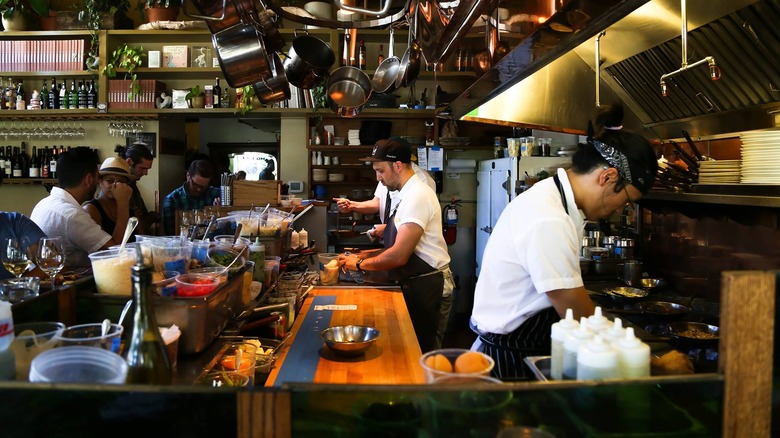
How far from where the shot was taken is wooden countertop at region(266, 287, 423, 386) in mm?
2047

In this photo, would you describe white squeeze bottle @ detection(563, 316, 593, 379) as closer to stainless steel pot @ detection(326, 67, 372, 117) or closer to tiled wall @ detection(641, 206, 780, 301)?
tiled wall @ detection(641, 206, 780, 301)

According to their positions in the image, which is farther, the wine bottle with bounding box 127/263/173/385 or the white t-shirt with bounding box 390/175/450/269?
the white t-shirt with bounding box 390/175/450/269

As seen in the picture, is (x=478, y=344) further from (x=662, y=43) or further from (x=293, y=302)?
(x=662, y=43)

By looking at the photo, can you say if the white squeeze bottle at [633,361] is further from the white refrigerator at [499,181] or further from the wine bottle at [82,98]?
the wine bottle at [82,98]

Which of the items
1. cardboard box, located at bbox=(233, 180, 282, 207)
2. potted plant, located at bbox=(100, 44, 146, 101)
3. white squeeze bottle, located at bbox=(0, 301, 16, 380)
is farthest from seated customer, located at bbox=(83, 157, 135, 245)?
white squeeze bottle, located at bbox=(0, 301, 16, 380)

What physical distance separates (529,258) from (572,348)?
0.92 meters

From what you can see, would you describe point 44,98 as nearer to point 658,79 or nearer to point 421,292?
point 421,292

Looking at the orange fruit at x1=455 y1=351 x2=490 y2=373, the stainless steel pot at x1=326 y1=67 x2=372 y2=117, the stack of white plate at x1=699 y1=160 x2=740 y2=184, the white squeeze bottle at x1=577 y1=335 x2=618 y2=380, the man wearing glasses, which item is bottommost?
the orange fruit at x1=455 y1=351 x2=490 y2=373

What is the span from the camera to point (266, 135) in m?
8.96

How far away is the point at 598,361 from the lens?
40.8 inches

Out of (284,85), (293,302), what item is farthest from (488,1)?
(284,85)

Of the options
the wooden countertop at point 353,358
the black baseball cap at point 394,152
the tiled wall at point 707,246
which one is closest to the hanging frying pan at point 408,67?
the black baseball cap at point 394,152

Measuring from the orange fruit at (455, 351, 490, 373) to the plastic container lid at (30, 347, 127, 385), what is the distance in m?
0.64

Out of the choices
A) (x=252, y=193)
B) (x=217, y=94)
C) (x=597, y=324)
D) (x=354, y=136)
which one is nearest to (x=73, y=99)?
(x=217, y=94)
